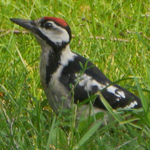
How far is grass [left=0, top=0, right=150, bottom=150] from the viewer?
9.37 feet

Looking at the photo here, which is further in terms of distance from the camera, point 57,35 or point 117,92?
point 57,35

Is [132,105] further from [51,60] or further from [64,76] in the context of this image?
[51,60]

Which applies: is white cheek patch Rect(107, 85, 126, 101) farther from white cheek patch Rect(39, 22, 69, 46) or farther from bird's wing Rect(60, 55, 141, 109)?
white cheek patch Rect(39, 22, 69, 46)

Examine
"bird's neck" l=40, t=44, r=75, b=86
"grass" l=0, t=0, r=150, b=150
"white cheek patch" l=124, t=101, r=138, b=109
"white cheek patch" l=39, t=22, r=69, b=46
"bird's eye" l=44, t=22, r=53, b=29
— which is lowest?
"white cheek patch" l=124, t=101, r=138, b=109

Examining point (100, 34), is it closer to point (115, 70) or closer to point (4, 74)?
point (115, 70)

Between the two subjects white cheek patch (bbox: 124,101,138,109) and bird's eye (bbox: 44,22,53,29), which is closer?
white cheek patch (bbox: 124,101,138,109)

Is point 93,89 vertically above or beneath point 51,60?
beneath

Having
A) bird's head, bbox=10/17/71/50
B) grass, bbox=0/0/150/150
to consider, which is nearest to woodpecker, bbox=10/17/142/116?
bird's head, bbox=10/17/71/50

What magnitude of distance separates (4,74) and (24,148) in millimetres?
1705

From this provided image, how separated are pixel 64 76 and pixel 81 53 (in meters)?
1.33

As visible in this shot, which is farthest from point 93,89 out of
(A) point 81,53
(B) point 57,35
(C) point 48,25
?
(A) point 81,53

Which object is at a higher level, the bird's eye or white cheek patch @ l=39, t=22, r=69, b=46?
Answer: the bird's eye

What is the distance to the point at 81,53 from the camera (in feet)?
16.1

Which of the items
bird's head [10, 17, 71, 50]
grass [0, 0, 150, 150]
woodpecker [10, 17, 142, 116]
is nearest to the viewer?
grass [0, 0, 150, 150]
